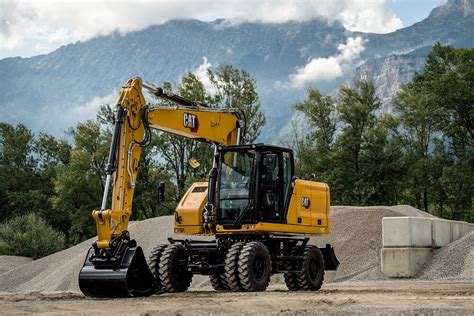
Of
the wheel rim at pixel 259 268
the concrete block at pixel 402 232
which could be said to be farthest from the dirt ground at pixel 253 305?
the concrete block at pixel 402 232

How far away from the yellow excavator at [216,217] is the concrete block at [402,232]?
7.56m

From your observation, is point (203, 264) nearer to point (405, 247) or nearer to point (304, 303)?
point (304, 303)

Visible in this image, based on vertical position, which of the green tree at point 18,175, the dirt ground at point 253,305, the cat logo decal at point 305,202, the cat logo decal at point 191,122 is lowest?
the dirt ground at point 253,305

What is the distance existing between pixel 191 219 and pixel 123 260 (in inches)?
130

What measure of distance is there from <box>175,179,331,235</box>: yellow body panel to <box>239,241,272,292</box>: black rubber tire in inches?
25.9

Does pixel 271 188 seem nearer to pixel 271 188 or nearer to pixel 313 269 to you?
pixel 271 188

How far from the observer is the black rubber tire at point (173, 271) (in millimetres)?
17297

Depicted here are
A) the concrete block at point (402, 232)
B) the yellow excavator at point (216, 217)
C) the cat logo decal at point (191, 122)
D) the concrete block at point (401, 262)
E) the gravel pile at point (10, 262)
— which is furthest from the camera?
the gravel pile at point (10, 262)

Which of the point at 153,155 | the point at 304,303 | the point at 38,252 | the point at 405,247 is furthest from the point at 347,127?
the point at 304,303

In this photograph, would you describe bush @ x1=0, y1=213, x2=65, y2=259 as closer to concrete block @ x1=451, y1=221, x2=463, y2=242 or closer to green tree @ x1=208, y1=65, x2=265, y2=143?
green tree @ x1=208, y1=65, x2=265, y2=143

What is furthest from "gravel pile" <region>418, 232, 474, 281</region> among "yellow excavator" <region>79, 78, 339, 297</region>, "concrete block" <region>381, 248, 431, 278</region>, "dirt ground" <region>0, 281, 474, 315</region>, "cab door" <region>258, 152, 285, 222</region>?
"dirt ground" <region>0, 281, 474, 315</region>

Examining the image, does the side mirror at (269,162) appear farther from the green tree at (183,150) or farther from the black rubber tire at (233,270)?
the green tree at (183,150)

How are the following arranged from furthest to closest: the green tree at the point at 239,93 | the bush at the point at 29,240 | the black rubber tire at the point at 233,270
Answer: the green tree at the point at 239,93 → the bush at the point at 29,240 → the black rubber tire at the point at 233,270

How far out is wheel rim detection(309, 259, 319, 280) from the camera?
1898 cm
